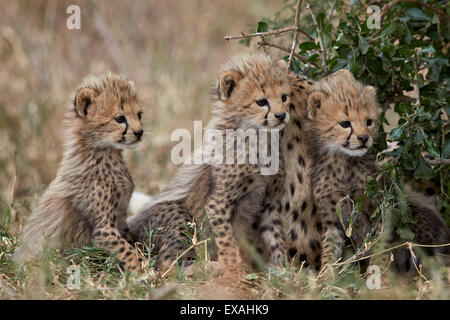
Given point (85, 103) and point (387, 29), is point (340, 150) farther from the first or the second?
point (85, 103)

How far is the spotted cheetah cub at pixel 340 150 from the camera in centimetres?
341

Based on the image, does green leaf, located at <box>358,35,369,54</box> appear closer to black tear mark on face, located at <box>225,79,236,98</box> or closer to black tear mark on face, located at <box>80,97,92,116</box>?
black tear mark on face, located at <box>225,79,236,98</box>

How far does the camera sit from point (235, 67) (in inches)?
137

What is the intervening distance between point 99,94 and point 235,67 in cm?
71

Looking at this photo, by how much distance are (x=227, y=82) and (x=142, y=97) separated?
695 mm

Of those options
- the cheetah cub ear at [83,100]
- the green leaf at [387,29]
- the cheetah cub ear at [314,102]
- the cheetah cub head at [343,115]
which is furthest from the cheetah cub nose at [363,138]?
the cheetah cub ear at [83,100]

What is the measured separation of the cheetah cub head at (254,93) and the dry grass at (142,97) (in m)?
0.48

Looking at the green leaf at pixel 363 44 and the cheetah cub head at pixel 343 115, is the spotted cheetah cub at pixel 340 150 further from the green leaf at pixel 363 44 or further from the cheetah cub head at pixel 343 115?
the green leaf at pixel 363 44

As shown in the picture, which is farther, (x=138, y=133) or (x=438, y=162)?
(x=438, y=162)

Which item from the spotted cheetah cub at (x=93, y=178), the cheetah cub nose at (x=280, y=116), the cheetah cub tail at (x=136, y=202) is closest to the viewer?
the cheetah cub nose at (x=280, y=116)

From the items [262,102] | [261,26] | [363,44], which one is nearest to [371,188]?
[262,102]

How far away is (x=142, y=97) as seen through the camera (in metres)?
3.93

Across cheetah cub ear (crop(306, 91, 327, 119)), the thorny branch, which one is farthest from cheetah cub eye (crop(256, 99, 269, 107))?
the thorny branch
